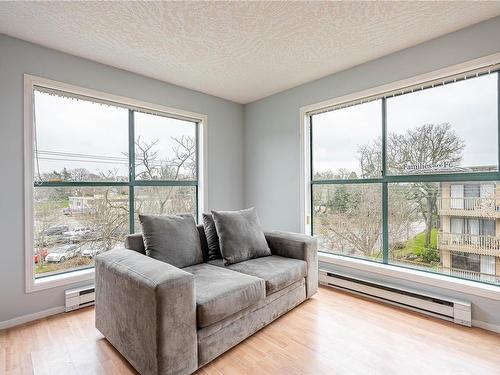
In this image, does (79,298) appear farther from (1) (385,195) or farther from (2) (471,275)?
(2) (471,275)

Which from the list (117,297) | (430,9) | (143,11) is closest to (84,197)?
(117,297)

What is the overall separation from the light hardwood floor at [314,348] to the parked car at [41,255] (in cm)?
54

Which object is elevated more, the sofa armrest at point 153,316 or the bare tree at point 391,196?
the bare tree at point 391,196

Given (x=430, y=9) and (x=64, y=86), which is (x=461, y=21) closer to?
(x=430, y=9)

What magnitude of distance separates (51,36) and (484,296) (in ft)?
13.5

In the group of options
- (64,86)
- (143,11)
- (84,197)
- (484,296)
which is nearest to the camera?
(143,11)

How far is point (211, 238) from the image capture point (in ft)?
8.41

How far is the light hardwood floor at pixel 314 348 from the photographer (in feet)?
5.39

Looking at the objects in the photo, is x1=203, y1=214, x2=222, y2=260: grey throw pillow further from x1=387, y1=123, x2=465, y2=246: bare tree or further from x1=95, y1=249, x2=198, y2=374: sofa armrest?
x1=387, y1=123, x2=465, y2=246: bare tree

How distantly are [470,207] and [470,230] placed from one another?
0.20 meters

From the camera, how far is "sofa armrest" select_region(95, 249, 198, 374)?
4.64ft

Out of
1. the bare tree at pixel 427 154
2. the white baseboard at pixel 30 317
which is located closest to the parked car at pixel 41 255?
the white baseboard at pixel 30 317

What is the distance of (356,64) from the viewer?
2.81m

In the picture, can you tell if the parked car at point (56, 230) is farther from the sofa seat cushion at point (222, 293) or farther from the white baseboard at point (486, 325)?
the white baseboard at point (486, 325)
